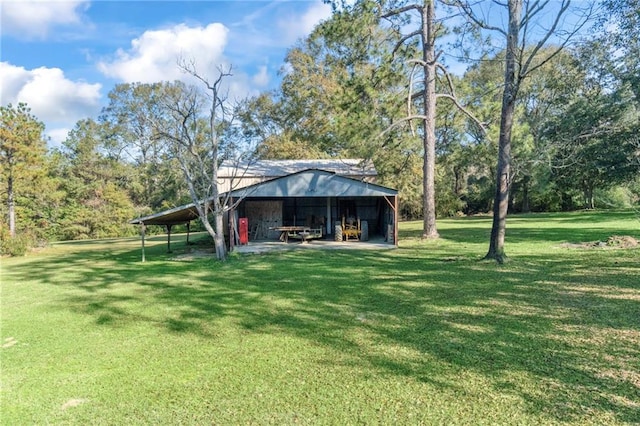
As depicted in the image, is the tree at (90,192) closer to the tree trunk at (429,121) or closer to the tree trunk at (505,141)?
the tree trunk at (429,121)

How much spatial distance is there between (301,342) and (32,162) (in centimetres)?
2313

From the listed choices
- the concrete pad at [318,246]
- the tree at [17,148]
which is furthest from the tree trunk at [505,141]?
the tree at [17,148]

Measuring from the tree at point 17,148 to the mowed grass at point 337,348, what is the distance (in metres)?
15.5

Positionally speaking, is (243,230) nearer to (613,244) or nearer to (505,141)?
(505,141)

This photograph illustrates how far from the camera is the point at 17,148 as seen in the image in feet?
68.1

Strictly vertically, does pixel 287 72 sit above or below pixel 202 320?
above

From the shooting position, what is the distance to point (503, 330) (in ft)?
16.5

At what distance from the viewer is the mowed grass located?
10.9 feet

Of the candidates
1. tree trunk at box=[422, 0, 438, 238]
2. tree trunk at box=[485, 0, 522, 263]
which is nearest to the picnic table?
tree trunk at box=[422, 0, 438, 238]

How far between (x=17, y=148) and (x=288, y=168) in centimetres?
1446

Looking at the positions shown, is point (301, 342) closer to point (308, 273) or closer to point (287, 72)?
point (308, 273)

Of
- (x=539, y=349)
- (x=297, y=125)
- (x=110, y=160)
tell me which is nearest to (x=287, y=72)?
(x=297, y=125)

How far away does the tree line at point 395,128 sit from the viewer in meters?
12.1

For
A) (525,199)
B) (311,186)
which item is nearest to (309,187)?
(311,186)
